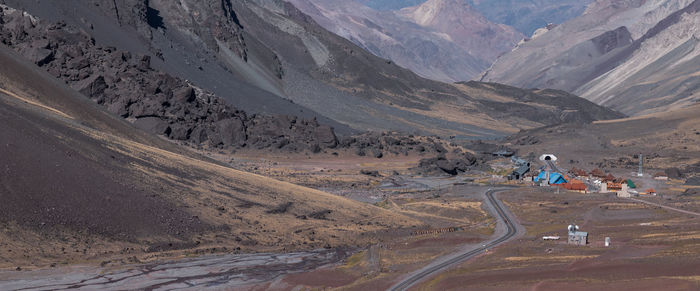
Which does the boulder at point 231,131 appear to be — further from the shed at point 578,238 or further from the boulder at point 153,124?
the shed at point 578,238

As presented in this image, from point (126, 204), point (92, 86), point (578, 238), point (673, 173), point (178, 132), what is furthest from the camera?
point (673, 173)

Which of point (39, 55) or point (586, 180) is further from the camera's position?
point (586, 180)

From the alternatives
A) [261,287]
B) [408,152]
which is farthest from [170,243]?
[408,152]

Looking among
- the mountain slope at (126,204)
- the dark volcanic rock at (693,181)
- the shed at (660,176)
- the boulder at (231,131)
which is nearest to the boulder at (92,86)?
the boulder at (231,131)

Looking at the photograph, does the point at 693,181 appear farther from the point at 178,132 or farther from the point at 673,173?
the point at 178,132

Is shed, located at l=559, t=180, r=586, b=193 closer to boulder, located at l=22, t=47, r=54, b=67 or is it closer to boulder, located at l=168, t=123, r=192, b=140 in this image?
boulder, located at l=168, t=123, r=192, b=140

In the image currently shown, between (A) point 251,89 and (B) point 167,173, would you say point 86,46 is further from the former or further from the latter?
(B) point 167,173

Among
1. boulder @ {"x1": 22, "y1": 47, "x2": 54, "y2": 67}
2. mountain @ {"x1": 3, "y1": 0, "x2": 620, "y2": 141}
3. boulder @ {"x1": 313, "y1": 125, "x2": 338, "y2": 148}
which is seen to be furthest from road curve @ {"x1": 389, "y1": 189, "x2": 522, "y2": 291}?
boulder @ {"x1": 22, "y1": 47, "x2": 54, "y2": 67}

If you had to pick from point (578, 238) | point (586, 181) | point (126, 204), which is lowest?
point (126, 204)

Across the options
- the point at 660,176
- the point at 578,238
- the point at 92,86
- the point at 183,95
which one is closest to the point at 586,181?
the point at 660,176
